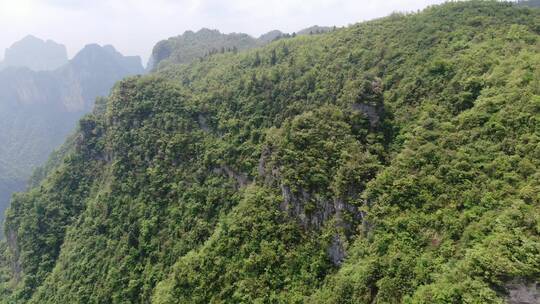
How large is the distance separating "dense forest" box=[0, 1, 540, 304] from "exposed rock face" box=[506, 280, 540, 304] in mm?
67

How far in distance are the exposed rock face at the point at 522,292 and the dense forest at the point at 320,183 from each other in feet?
0.22

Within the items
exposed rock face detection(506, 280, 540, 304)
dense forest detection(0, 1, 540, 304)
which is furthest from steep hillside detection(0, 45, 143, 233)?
exposed rock face detection(506, 280, 540, 304)

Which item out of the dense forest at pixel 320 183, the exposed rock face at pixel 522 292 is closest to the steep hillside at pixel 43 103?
the dense forest at pixel 320 183

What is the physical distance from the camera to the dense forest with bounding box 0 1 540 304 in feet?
58.4

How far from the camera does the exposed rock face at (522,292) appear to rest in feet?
43.8

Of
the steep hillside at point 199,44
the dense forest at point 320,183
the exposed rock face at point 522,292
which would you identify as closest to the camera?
the exposed rock face at point 522,292

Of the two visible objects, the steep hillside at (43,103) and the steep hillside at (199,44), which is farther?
the steep hillside at (43,103)

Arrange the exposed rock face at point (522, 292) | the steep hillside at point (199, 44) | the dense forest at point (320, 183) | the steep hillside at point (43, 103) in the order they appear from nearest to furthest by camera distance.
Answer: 1. the exposed rock face at point (522, 292)
2. the dense forest at point (320, 183)
3. the steep hillside at point (199, 44)
4. the steep hillside at point (43, 103)

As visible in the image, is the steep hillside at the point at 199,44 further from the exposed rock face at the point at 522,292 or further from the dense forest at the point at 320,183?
the exposed rock face at the point at 522,292

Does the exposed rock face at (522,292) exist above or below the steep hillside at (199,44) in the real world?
below

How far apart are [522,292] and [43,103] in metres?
184

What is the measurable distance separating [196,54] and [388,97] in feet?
A: 249

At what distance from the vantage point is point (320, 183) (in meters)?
25.1

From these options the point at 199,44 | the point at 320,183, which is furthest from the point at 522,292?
the point at 199,44
